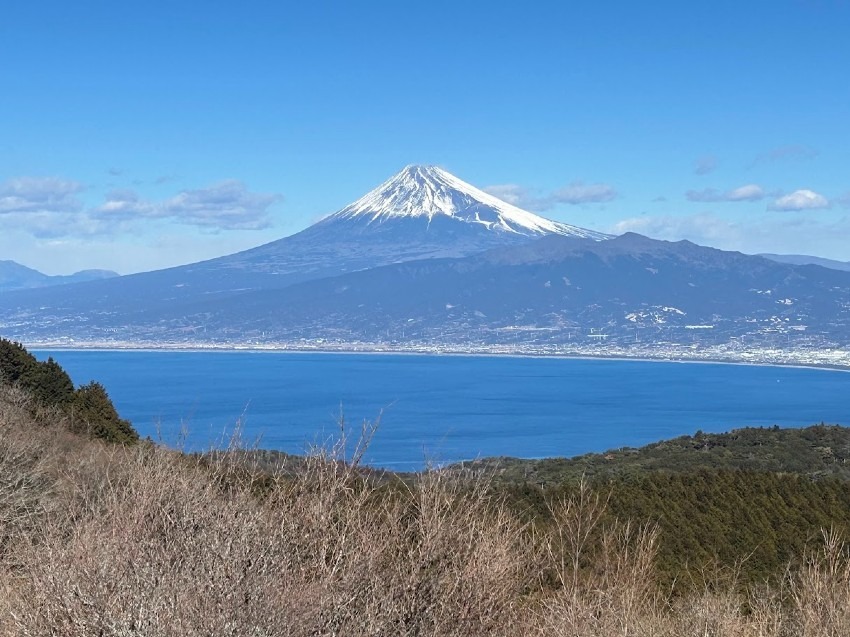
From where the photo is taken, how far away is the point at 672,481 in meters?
21.2

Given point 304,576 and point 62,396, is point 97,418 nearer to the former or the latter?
point 62,396

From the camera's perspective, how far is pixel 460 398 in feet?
296

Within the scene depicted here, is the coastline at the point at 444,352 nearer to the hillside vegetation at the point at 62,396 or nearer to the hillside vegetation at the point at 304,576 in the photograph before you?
the hillside vegetation at the point at 62,396

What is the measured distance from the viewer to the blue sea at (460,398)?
206 feet

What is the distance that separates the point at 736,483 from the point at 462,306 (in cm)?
17545

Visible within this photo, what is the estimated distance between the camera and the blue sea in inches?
2468

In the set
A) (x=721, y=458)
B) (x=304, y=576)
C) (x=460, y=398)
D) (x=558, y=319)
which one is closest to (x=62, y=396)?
(x=721, y=458)

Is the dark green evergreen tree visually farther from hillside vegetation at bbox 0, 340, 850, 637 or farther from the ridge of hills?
hillside vegetation at bbox 0, 340, 850, 637

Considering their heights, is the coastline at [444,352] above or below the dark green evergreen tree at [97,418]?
below

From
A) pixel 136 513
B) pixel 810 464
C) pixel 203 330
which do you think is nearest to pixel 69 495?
pixel 136 513

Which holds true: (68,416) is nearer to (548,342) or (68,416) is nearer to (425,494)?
(425,494)

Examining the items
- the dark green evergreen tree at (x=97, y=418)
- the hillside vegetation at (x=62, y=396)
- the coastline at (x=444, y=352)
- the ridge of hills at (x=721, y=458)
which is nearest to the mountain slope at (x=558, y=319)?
the coastline at (x=444, y=352)

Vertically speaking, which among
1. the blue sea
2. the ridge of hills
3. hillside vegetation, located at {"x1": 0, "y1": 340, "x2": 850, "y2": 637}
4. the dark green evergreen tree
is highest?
hillside vegetation, located at {"x1": 0, "y1": 340, "x2": 850, "y2": 637}

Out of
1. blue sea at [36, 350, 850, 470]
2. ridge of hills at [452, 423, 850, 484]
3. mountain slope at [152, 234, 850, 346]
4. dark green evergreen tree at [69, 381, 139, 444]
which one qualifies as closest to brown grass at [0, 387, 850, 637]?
dark green evergreen tree at [69, 381, 139, 444]
